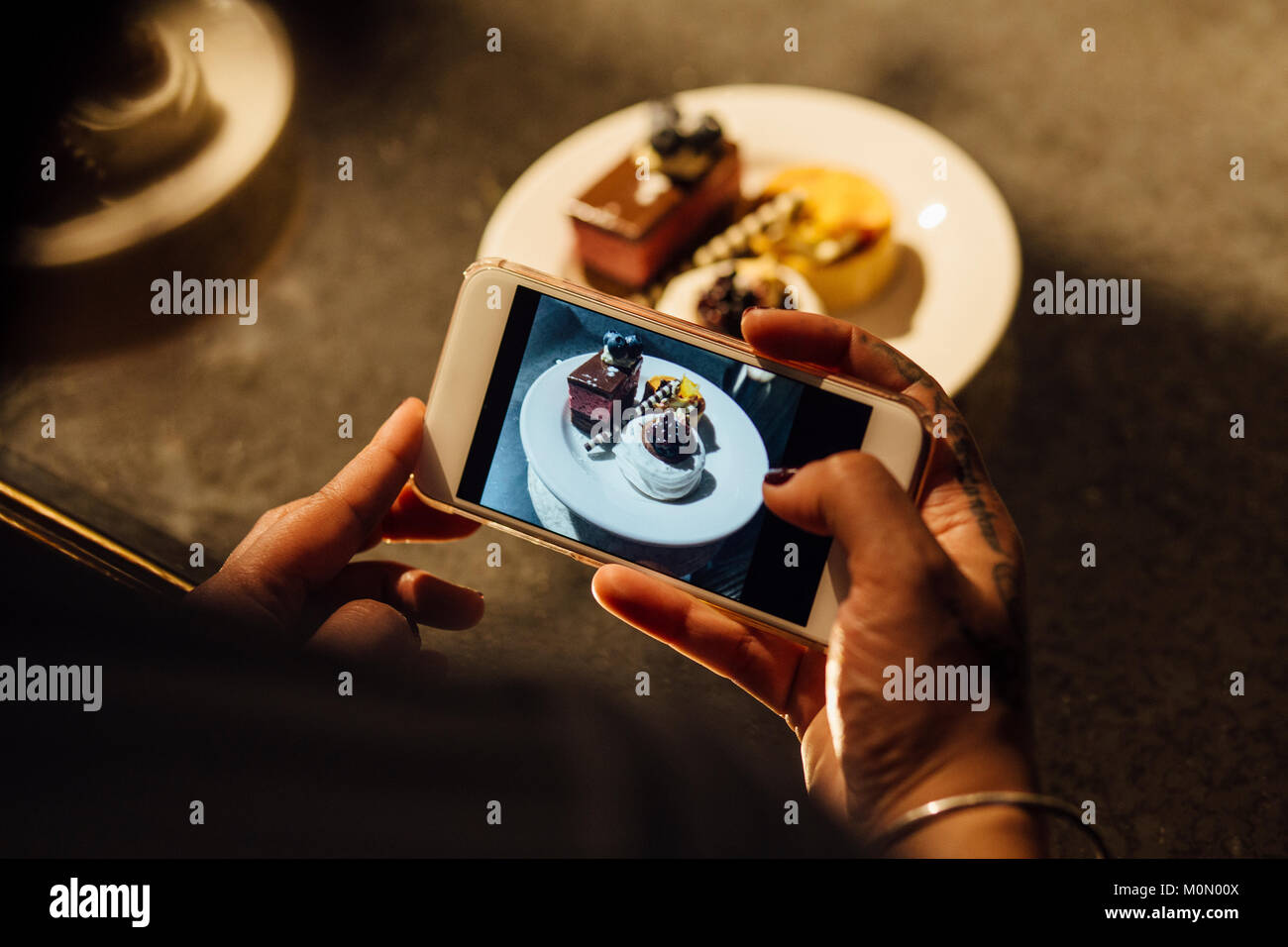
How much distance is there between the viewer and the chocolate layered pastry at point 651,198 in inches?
49.2

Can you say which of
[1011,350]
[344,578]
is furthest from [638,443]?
[1011,350]

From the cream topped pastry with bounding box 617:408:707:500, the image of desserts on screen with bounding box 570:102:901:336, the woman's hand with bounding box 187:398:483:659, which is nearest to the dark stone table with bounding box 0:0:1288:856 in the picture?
the woman's hand with bounding box 187:398:483:659

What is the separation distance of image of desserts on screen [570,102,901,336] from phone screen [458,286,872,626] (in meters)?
0.42

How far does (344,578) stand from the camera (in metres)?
0.87

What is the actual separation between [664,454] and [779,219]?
65 cm

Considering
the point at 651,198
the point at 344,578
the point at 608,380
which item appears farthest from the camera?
the point at 651,198

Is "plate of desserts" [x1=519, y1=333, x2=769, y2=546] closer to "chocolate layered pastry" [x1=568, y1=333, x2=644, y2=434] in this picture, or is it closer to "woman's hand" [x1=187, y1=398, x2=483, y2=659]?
"chocolate layered pastry" [x1=568, y1=333, x2=644, y2=434]

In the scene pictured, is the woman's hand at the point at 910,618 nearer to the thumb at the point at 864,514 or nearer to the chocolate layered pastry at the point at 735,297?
the thumb at the point at 864,514

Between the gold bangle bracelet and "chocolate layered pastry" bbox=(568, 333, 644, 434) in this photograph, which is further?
"chocolate layered pastry" bbox=(568, 333, 644, 434)

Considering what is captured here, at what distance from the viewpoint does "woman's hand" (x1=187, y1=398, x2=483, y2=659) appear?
Result: 0.72m

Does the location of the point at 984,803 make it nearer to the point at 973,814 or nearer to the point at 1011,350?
the point at 973,814
